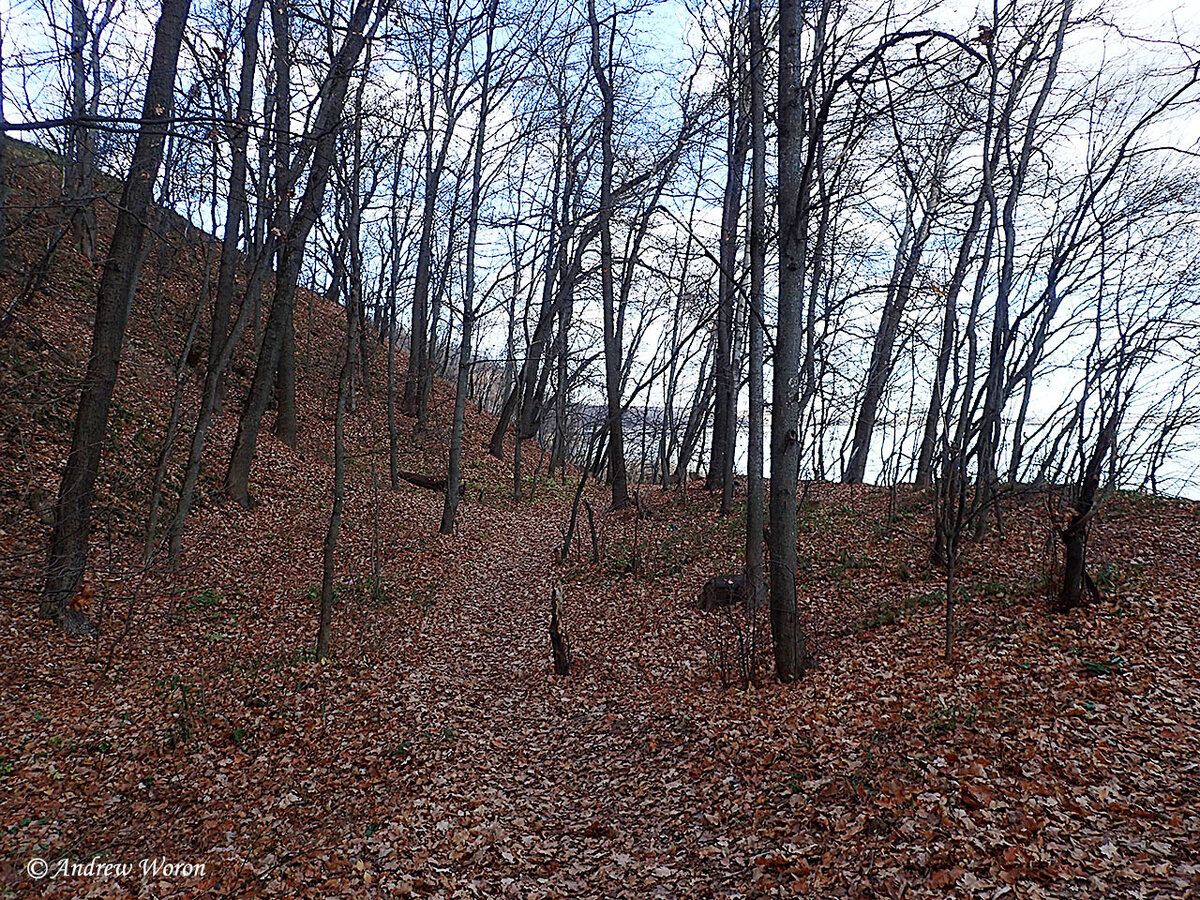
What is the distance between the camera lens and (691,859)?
4711mm

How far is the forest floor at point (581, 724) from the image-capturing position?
4434 mm

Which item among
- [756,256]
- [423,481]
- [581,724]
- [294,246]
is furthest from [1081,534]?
[423,481]

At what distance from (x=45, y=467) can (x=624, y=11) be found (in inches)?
616

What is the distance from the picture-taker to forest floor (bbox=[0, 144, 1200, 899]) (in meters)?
4.43

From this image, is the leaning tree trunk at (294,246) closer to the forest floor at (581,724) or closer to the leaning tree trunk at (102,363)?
Answer: the forest floor at (581,724)

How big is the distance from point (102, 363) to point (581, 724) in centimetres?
745

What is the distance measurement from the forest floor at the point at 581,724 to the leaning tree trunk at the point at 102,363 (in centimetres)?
33

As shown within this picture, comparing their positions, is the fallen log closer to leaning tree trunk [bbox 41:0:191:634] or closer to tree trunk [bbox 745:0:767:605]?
leaning tree trunk [bbox 41:0:191:634]

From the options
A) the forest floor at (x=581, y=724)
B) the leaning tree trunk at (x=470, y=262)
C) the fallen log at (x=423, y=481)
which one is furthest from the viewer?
the fallen log at (x=423, y=481)

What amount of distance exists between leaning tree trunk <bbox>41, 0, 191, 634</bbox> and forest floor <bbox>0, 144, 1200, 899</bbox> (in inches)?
13.1

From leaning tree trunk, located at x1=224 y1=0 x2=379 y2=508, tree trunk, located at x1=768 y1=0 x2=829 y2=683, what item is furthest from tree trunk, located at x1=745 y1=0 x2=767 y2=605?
leaning tree trunk, located at x1=224 y1=0 x2=379 y2=508

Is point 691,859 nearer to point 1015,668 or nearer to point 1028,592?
point 1015,668

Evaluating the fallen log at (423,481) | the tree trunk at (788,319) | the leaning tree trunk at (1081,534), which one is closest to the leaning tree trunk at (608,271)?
the fallen log at (423,481)

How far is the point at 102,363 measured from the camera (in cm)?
787
